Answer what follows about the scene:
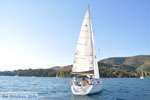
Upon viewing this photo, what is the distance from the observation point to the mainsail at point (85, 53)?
1267 inches

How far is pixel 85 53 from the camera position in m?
32.8

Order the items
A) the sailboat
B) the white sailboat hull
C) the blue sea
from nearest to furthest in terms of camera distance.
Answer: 1. the blue sea
2. the white sailboat hull
3. the sailboat

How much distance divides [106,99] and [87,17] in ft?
58.5

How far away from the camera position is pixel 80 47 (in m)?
33.0

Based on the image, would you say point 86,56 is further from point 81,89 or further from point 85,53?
point 81,89

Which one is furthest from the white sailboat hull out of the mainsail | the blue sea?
the mainsail

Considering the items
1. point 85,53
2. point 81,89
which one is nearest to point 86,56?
point 85,53

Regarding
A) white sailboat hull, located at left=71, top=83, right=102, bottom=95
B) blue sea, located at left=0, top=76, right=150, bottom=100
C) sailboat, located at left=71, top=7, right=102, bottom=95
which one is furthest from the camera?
sailboat, located at left=71, top=7, right=102, bottom=95

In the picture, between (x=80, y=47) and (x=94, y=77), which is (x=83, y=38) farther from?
(x=94, y=77)

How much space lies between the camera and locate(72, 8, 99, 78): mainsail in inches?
1267

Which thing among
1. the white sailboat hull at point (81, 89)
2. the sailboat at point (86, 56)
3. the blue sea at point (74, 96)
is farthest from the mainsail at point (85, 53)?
the blue sea at point (74, 96)

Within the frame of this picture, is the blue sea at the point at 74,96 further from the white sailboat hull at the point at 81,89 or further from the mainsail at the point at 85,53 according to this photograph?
the mainsail at the point at 85,53

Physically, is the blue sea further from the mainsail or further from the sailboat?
the mainsail

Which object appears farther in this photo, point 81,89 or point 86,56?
point 86,56
